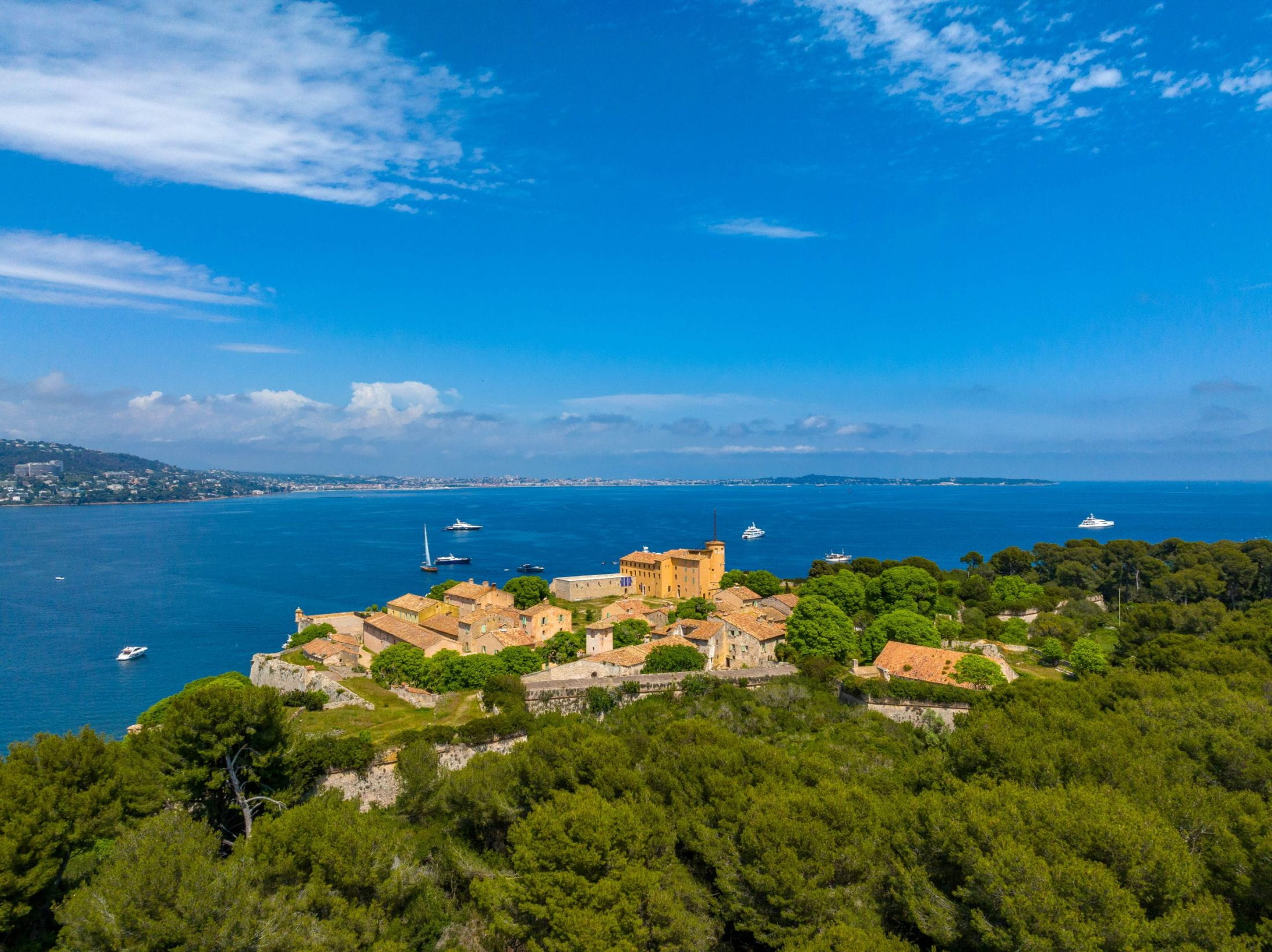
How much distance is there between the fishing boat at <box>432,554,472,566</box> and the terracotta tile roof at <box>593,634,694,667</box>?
70088 mm

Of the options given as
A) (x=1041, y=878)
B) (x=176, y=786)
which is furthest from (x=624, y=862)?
(x=176, y=786)

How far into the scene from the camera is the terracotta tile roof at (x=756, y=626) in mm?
39000

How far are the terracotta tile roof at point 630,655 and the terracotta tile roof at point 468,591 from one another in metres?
19.3

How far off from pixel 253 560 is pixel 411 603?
2541 inches

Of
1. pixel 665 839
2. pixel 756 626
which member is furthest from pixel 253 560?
pixel 665 839

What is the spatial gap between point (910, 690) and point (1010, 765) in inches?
502

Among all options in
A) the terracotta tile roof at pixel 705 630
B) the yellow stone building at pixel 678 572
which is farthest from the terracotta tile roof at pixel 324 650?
the yellow stone building at pixel 678 572

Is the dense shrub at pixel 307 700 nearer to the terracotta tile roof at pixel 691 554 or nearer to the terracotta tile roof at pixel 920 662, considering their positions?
the terracotta tile roof at pixel 920 662

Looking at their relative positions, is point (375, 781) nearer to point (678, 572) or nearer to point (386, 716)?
point (386, 716)

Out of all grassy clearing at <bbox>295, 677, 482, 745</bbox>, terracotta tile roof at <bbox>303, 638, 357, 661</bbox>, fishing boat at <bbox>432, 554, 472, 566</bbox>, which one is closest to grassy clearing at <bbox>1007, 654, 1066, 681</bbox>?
grassy clearing at <bbox>295, 677, 482, 745</bbox>

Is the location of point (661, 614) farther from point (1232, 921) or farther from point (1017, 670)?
point (1232, 921)

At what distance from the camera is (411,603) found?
2096 inches

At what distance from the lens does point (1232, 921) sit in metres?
11.0

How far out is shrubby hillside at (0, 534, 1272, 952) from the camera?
12.3 metres
